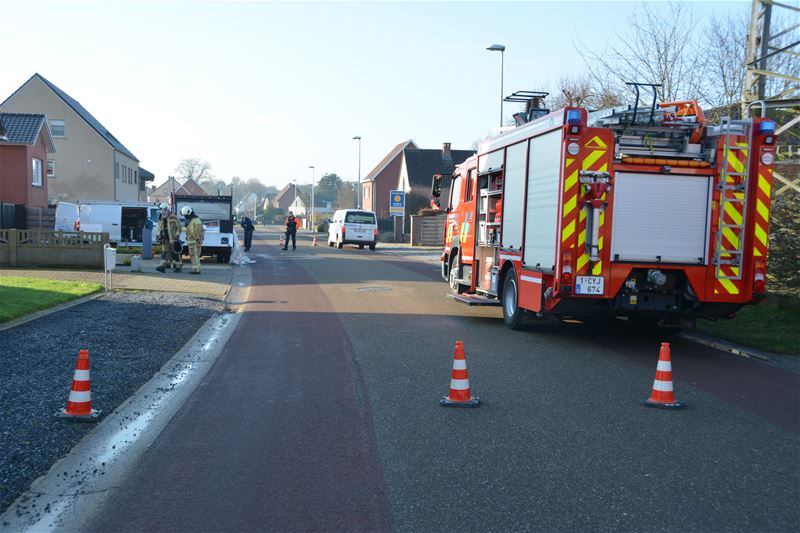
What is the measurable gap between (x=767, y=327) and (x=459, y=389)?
716 centimetres

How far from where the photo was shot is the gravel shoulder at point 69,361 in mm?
5438

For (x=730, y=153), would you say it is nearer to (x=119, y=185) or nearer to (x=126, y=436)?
(x=126, y=436)

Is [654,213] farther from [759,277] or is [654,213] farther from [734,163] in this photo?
[759,277]

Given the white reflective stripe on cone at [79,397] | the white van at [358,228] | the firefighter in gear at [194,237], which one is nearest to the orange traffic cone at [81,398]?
the white reflective stripe on cone at [79,397]

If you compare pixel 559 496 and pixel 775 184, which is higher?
pixel 775 184

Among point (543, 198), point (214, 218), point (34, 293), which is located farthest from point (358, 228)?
point (543, 198)

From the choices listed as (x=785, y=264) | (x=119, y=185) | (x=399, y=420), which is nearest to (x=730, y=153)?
(x=785, y=264)

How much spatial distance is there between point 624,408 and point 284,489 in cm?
355

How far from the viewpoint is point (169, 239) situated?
67.4 ft

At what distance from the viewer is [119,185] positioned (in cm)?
5522

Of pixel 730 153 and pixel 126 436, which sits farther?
pixel 730 153

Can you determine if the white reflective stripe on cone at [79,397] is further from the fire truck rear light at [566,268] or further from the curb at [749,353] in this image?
the curb at [749,353]

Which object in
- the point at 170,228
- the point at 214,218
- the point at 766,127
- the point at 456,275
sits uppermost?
the point at 766,127

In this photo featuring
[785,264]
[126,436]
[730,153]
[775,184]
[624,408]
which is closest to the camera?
[126,436]
